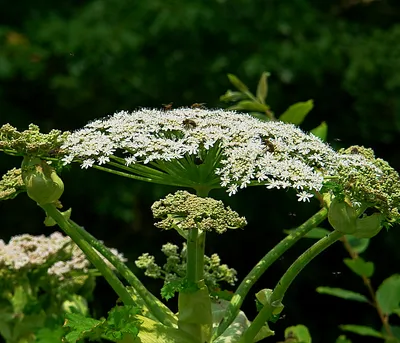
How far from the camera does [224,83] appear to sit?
4.60 metres

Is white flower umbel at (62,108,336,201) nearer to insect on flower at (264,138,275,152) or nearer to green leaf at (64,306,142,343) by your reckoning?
insect on flower at (264,138,275,152)

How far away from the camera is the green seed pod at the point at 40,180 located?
118 centimetres

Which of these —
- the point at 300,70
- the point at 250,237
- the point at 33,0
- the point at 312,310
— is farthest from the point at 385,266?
the point at 33,0

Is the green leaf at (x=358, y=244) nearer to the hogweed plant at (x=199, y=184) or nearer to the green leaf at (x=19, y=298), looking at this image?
the hogweed plant at (x=199, y=184)

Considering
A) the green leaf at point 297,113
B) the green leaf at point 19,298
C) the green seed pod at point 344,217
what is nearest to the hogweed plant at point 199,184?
the green seed pod at point 344,217

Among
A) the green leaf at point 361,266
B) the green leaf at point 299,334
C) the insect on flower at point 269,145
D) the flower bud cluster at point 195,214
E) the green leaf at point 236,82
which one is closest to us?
the flower bud cluster at point 195,214

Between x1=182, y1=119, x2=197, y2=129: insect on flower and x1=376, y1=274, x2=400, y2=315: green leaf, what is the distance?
0.85 meters

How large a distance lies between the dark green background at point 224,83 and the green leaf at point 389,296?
2.40m

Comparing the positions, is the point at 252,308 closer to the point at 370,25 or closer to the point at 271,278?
the point at 271,278

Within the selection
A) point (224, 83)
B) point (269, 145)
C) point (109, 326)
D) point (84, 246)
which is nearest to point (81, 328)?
point (109, 326)

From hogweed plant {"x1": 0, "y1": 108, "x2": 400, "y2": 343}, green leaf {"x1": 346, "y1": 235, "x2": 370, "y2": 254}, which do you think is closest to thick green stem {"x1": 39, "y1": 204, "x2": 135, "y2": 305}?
hogweed plant {"x1": 0, "y1": 108, "x2": 400, "y2": 343}

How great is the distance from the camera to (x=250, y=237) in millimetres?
4543

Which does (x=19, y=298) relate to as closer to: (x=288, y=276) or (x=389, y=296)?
(x=288, y=276)

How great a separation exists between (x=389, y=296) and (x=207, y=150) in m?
0.88
